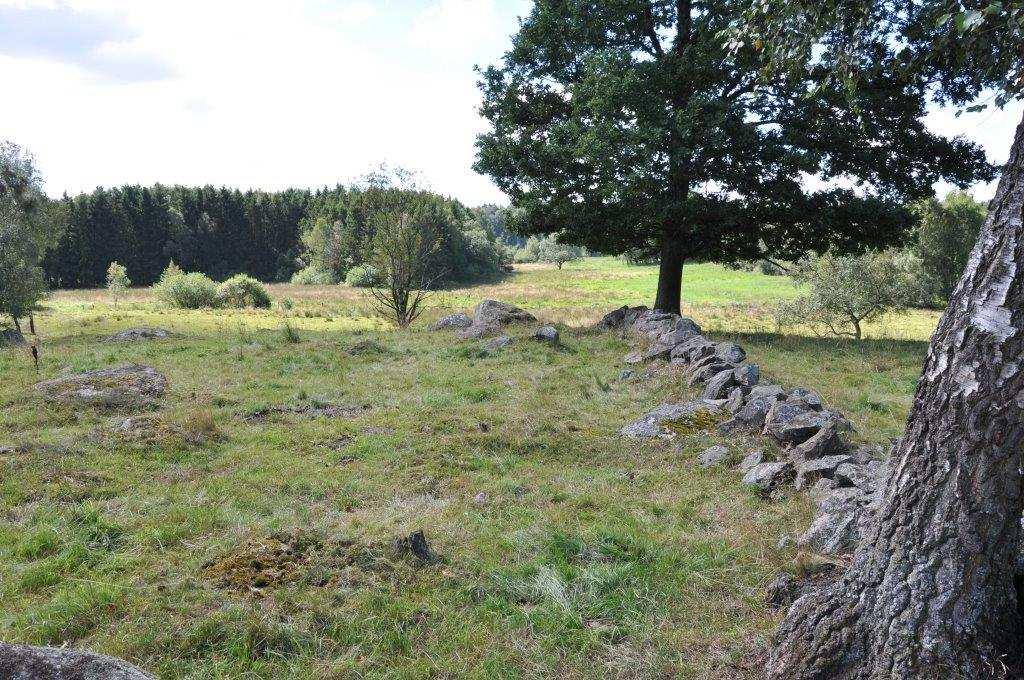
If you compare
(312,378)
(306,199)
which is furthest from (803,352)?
(306,199)

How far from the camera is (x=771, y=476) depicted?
657 centimetres

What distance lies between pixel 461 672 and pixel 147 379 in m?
9.75

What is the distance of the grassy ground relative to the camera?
4.14 m

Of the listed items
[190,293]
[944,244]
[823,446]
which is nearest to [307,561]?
[823,446]

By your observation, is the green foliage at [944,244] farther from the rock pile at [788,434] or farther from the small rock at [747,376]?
the small rock at [747,376]

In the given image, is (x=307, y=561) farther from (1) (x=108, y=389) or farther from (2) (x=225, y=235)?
(2) (x=225, y=235)

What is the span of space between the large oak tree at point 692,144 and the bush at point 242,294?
28236 mm

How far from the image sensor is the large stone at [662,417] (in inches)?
343

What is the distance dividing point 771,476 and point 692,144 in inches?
470

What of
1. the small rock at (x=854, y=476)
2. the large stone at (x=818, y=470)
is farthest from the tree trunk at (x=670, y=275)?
the small rock at (x=854, y=476)

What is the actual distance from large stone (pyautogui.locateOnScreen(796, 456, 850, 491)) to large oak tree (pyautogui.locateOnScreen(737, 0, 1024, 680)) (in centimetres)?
275

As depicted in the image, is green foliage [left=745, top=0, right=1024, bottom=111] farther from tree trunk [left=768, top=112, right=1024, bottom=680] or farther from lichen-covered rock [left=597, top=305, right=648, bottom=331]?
lichen-covered rock [left=597, top=305, right=648, bottom=331]

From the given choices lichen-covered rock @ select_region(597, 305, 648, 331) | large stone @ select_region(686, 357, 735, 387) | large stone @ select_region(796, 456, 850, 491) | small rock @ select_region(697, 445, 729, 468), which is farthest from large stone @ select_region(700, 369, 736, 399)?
lichen-covered rock @ select_region(597, 305, 648, 331)

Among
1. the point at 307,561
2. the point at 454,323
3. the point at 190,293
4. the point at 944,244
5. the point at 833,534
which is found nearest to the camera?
the point at 833,534
